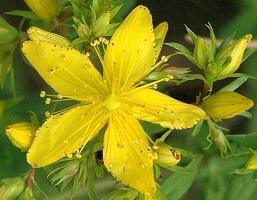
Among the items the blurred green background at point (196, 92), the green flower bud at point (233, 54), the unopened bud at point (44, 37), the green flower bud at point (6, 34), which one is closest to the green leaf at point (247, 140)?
the blurred green background at point (196, 92)

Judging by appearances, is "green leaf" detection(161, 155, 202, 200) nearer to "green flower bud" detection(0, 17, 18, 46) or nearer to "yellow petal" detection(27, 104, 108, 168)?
"yellow petal" detection(27, 104, 108, 168)

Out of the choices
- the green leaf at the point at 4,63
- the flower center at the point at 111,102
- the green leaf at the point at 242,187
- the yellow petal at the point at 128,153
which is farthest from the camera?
the green leaf at the point at 242,187

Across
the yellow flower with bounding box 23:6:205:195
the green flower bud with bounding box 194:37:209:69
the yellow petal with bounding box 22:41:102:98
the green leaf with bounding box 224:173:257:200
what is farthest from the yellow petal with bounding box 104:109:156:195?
the green leaf with bounding box 224:173:257:200

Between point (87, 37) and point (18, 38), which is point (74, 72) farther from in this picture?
point (18, 38)

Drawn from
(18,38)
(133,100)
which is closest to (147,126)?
(133,100)

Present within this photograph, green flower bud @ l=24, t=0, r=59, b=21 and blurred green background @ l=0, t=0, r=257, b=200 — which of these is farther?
blurred green background @ l=0, t=0, r=257, b=200

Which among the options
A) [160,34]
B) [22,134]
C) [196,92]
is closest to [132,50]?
[160,34]

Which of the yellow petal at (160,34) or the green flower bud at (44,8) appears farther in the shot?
the green flower bud at (44,8)

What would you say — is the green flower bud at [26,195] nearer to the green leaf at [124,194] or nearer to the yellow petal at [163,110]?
the green leaf at [124,194]
